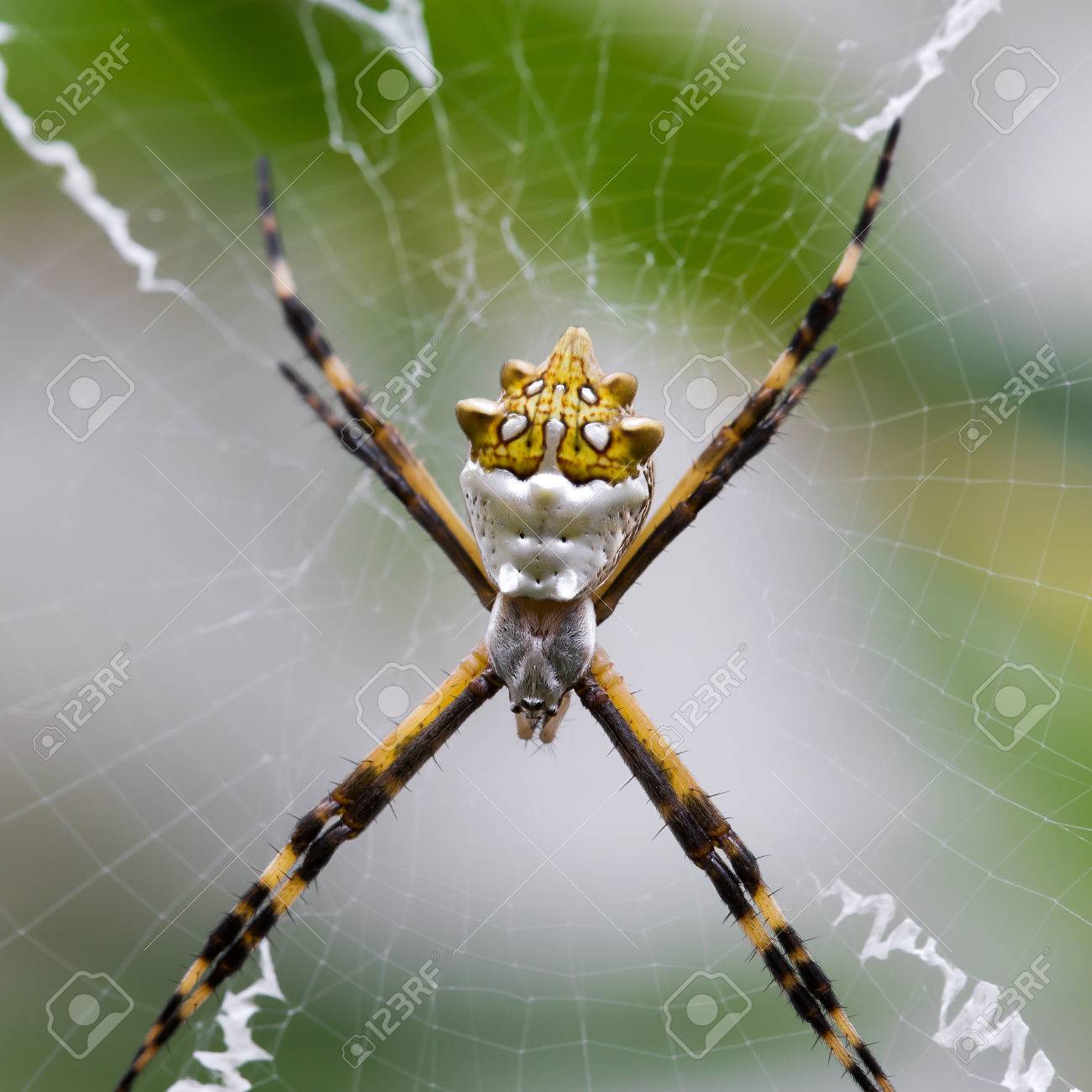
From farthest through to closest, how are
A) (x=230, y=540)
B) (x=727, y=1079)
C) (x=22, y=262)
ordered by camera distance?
1. (x=230, y=540)
2. (x=22, y=262)
3. (x=727, y=1079)

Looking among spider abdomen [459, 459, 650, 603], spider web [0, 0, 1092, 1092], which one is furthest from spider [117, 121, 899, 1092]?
spider web [0, 0, 1092, 1092]

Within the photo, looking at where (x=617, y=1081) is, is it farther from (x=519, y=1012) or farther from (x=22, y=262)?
(x=22, y=262)

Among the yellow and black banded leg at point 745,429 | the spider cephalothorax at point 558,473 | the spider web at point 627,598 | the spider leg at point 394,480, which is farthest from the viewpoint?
the spider web at point 627,598

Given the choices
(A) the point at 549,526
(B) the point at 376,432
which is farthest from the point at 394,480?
(A) the point at 549,526

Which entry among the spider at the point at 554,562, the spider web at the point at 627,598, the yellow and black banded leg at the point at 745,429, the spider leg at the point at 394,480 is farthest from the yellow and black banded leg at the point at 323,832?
the yellow and black banded leg at the point at 745,429

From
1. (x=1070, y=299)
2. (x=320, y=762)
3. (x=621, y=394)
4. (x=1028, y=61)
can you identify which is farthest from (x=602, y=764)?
(x=1028, y=61)

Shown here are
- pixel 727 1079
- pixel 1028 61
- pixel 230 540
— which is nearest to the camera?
pixel 727 1079

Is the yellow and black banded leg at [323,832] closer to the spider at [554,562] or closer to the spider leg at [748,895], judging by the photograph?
the spider at [554,562]
